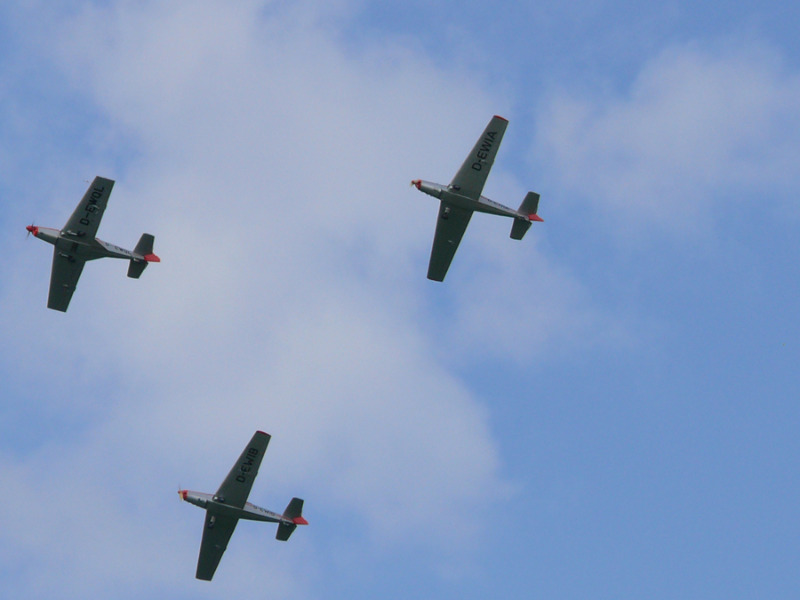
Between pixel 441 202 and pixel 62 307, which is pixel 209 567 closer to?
pixel 62 307

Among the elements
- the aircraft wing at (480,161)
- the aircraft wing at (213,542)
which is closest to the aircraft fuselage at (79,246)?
the aircraft wing at (213,542)

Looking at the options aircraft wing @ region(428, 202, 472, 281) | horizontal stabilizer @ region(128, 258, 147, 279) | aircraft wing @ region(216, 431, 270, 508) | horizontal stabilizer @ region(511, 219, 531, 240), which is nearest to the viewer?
aircraft wing @ region(216, 431, 270, 508)

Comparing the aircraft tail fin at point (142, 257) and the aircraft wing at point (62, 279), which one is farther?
the aircraft wing at point (62, 279)

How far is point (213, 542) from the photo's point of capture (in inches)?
4097

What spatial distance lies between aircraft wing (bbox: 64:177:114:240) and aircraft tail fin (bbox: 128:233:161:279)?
3.52 metres

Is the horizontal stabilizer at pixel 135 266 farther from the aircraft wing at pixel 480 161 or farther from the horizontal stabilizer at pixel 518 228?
the horizontal stabilizer at pixel 518 228

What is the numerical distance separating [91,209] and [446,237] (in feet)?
78.0

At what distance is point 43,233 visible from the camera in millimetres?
102625

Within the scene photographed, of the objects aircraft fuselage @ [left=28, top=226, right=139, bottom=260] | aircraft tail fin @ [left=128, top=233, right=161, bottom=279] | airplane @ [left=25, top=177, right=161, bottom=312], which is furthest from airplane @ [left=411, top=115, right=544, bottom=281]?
aircraft fuselage @ [left=28, top=226, right=139, bottom=260]

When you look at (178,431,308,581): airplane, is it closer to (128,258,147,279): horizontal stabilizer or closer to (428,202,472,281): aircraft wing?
(128,258,147,279): horizontal stabilizer

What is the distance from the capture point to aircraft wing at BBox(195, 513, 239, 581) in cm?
10350

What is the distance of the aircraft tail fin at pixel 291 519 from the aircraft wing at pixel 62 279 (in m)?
20.9

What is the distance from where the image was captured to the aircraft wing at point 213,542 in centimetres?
10350

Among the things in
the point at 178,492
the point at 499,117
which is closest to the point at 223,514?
the point at 178,492
